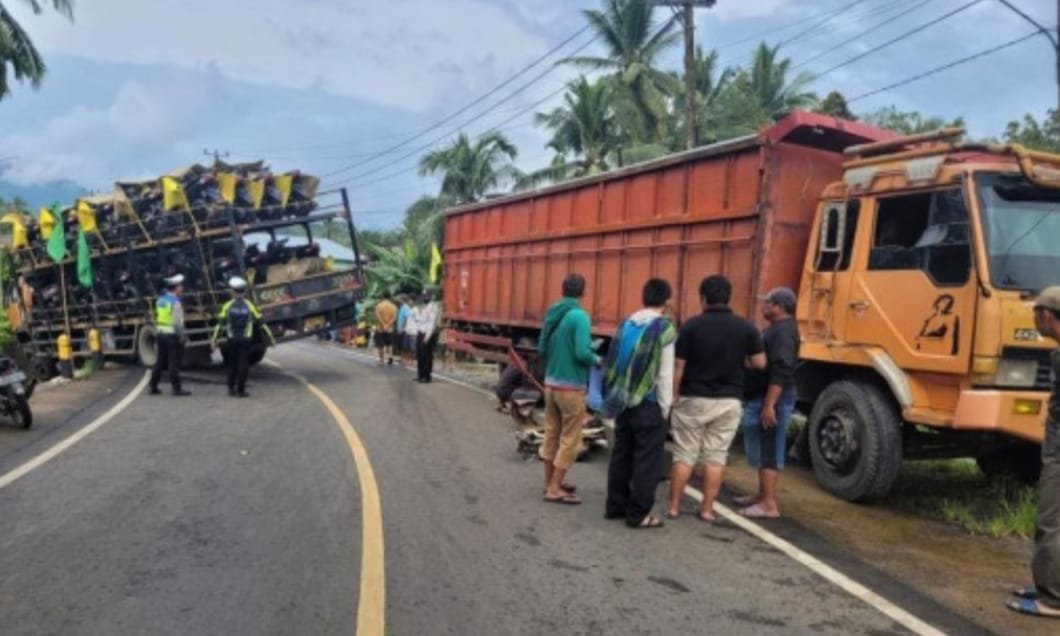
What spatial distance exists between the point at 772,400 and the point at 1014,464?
10.2 feet

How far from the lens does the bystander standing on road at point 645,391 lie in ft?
20.1

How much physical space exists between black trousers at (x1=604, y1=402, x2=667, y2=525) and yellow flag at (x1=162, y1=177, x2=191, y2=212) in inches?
456

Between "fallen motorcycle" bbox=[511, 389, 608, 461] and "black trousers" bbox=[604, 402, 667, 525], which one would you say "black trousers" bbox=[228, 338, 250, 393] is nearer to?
"fallen motorcycle" bbox=[511, 389, 608, 461]

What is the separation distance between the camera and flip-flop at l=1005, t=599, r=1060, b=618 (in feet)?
15.4

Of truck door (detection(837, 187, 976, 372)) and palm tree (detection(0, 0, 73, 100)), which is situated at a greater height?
palm tree (detection(0, 0, 73, 100))

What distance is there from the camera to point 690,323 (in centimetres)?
628

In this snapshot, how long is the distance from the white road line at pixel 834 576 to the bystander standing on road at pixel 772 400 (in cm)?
23

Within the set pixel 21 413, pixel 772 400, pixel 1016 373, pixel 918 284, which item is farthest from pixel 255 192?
pixel 1016 373

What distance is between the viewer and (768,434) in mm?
6551

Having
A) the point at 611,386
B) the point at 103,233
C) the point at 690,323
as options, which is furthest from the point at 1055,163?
the point at 103,233

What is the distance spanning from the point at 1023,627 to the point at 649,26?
27.3m

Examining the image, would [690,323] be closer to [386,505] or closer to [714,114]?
[386,505]

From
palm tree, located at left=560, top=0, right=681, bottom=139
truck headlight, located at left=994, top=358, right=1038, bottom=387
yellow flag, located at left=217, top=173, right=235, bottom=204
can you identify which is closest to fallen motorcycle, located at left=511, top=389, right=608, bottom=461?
truck headlight, located at left=994, top=358, right=1038, bottom=387

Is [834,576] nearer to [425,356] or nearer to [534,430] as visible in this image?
[534,430]
